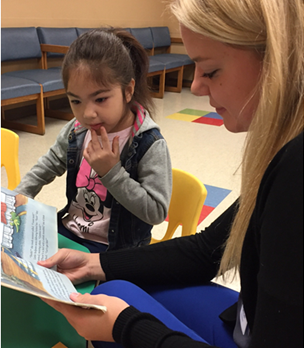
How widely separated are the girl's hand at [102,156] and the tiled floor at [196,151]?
871mm

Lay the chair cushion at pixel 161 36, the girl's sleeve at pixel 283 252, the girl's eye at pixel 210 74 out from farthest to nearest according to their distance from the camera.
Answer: the chair cushion at pixel 161 36, the girl's eye at pixel 210 74, the girl's sleeve at pixel 283 252

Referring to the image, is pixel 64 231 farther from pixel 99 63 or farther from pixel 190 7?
pixel 190 7

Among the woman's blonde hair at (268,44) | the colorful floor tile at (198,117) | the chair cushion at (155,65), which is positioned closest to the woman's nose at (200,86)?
the woman's blonde hair at (268,44)

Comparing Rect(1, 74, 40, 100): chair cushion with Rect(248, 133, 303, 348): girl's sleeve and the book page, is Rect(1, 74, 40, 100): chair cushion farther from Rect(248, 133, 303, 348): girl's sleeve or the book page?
Rect(248, 133, 303, 348): girl's sleeve

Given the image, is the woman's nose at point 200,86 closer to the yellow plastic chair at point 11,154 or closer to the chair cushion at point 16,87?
the yellow plastic chair at point 11,154

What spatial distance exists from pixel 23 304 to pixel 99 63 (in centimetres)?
67

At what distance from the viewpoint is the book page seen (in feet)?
2.47

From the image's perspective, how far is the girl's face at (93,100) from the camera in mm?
1029

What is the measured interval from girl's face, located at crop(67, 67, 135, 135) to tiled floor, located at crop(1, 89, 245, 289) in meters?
0.85

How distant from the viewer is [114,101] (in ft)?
3.49

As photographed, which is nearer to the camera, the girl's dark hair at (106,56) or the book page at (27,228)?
the book page at (27,228)

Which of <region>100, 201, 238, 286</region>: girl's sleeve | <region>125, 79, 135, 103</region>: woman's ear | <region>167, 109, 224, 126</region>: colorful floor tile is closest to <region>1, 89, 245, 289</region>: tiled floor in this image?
<region>167, 109, 224, 126</region>: colorful floor tile

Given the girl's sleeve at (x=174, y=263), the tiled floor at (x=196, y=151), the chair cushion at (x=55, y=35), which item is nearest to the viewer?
the girl's sleeve at (x=174, y=263)

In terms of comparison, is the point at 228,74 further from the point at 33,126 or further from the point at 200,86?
the point at 33,126
